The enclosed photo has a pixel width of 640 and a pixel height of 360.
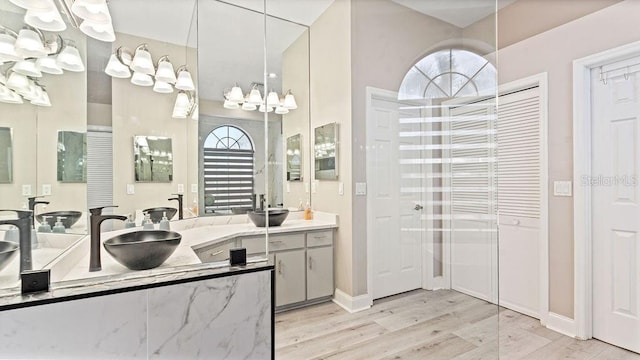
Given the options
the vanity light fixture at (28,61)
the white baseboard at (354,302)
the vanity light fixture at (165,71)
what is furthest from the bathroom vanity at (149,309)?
the white baseboard at (354,302)

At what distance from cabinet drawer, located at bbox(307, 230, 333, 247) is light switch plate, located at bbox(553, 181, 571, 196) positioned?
1908mm

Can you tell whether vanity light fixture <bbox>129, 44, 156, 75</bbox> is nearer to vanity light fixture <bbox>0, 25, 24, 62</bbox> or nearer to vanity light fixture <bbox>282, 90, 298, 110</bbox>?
vanity light fixture <bbox>0, 25, 24, 62</bbox>

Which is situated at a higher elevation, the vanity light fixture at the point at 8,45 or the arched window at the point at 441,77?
the arched window at the point at 441,77

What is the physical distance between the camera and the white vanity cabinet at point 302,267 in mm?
2732

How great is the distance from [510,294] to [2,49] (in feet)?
11.9

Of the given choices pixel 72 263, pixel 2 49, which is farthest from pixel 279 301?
pixel 2 49

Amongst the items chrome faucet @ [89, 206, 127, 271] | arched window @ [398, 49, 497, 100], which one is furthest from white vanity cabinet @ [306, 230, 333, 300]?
chrome faucet @ [89, 206, 127, 271]

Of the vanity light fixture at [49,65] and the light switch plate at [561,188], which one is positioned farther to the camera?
the light switch plate at [561,188]

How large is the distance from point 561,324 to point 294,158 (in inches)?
104

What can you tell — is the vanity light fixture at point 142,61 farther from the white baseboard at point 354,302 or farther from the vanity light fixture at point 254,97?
the white baseboard at point 354,302

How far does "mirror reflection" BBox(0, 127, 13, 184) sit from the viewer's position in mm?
1058

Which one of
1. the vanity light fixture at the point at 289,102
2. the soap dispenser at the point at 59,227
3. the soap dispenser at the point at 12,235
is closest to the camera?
the soap dispenser at the point at 12,235

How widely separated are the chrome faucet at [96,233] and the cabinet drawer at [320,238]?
1710 millimetres

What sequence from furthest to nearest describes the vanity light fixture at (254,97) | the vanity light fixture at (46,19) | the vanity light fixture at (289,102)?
the vanity light fixture at (289,102)
the vanity light fixture at (254,97)
the vanity light fixture at (46,19)
